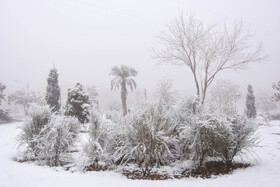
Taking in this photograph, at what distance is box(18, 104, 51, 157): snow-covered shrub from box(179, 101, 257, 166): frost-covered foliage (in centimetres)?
474

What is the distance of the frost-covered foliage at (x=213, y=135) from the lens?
4816mm

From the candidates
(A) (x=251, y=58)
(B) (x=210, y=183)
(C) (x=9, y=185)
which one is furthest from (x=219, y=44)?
(C) (x=9, y=185)

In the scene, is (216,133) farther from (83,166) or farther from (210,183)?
(83,166)

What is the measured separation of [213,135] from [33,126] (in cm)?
576

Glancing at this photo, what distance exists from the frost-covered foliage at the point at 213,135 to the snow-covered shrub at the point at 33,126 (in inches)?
186

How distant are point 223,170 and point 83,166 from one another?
3670 mm

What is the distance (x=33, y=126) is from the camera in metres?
6.74

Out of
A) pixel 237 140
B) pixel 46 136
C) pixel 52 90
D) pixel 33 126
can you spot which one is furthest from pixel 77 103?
pixel 237 140

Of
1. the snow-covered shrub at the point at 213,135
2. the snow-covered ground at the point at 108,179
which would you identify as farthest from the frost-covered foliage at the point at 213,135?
the snow-covered ground at the point at 108,179

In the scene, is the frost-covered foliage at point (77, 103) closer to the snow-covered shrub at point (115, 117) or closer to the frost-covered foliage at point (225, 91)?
the snow-covered shrub at point (115, 117)

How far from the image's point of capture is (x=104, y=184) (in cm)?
424

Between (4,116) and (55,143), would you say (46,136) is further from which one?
(4,116)

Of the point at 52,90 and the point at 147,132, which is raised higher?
the point at 52,90

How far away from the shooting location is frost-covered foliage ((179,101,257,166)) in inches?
190
